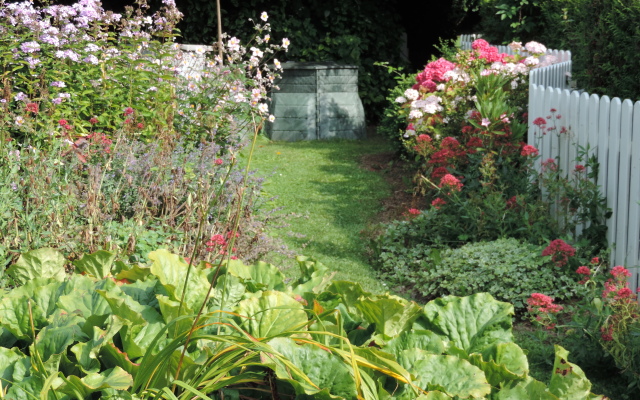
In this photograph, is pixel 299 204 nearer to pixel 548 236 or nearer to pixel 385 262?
pixel 385 262

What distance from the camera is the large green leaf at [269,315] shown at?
4.99ft

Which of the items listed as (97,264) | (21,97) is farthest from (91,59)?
(97,264)

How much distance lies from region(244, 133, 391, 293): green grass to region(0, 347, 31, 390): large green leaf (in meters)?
2.85

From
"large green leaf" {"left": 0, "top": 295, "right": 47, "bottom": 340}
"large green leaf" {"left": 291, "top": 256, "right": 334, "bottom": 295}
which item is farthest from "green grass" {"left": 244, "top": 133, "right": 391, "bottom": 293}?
"large green leaf" {"left": 0, "top": 295, "right": 47, "bottom": 340}

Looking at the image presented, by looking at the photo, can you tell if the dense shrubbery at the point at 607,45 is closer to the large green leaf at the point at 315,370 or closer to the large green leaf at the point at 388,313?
the large green leaf at the point at 388,313

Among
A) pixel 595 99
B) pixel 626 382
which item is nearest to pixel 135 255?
pixel 626 382

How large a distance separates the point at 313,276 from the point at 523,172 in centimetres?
423

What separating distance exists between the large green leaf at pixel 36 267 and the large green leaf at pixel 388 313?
88cm

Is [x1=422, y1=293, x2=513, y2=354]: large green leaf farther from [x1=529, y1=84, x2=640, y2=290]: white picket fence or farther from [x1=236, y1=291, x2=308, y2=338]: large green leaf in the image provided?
[x1=529, y1=84, x2=640, y2=290]: white picket fence

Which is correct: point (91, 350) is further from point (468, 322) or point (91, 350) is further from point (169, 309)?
point (468, 322)

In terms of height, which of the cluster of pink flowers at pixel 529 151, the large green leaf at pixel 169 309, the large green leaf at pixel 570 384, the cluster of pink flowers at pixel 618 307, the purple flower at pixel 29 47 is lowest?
the cluster of pink flowers at pixel 618 307

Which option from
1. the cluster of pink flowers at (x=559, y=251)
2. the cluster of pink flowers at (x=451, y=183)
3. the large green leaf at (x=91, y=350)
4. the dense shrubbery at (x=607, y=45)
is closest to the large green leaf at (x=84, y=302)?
the large green leaf at (x=91, y=350)

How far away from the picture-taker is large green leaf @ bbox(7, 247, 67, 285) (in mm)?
1910

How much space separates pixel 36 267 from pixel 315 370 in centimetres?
97
